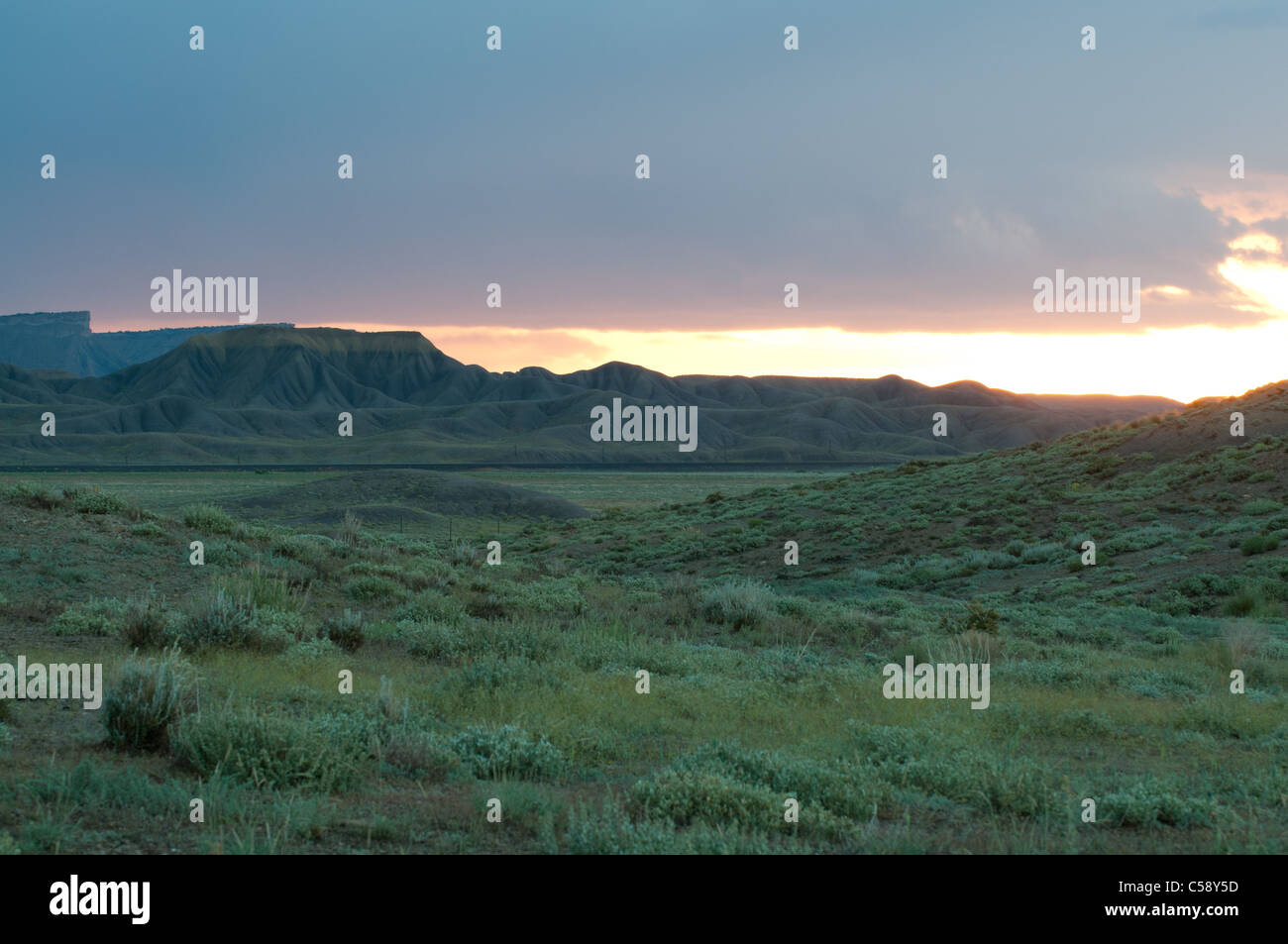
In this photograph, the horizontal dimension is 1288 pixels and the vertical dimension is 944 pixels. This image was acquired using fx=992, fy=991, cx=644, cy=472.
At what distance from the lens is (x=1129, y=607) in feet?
68.2

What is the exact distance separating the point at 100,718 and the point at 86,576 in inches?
295

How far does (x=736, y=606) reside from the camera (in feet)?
55.3

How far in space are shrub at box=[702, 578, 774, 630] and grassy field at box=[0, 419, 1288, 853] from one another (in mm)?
50

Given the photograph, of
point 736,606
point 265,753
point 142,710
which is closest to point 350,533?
point 736,606

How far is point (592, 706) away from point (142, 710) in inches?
148

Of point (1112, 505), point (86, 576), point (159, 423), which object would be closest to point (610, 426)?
point (159, 423)

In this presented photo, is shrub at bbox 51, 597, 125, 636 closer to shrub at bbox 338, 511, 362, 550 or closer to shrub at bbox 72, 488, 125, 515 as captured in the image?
shrub at bbox 72, 488, 125, 515

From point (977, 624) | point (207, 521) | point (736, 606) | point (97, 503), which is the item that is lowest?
point (977, 624)

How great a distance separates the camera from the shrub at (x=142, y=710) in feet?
22.9

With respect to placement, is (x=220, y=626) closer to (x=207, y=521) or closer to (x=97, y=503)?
(x=207, y=521)

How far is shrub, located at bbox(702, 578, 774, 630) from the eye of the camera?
16.5m

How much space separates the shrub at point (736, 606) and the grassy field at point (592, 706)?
5 cm

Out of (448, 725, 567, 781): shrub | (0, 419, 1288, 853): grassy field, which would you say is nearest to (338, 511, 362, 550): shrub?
(0, 419, 1288, 853): grassy field
